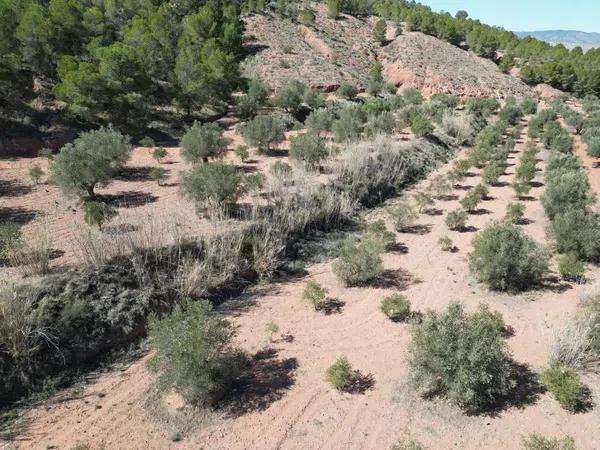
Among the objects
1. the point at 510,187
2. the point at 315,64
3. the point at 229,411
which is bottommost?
the point at 229,411

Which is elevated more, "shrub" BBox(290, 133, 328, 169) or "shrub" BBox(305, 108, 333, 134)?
"shrub" BBox(305, 108, 333, 134)

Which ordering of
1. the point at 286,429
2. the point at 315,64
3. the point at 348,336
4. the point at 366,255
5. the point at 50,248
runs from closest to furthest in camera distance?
the point at 286,429 < the point at 348,336 < the point at 50,248 < the point at 366,255 < the point at 315,64

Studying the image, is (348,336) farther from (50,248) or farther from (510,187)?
(510,187)

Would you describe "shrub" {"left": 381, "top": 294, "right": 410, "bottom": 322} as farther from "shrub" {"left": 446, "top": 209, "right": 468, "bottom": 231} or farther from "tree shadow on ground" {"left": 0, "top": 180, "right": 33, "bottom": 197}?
"tree shadow on ground" {"left": 0, "top": 180, "right": 33, "bottom": 197}

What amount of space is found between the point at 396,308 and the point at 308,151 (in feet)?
28.7

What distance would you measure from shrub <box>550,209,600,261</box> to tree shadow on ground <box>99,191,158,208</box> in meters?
11.4

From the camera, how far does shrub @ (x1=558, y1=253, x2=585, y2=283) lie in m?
9.55

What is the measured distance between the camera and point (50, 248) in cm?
922

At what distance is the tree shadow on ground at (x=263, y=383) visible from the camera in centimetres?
647

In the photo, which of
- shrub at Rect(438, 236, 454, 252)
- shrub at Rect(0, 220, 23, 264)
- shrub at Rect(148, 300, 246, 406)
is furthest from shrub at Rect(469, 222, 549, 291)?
shrub at Rect(0, 220, 23, 264)

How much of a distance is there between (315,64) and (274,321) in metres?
35.3

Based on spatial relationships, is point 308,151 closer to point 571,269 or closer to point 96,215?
point 96,215

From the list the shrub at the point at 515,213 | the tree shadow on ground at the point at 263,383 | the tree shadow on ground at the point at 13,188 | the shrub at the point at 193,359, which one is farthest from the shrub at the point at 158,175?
the shrub at the point at 515,213

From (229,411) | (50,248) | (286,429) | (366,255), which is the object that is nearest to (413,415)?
(286,429)
